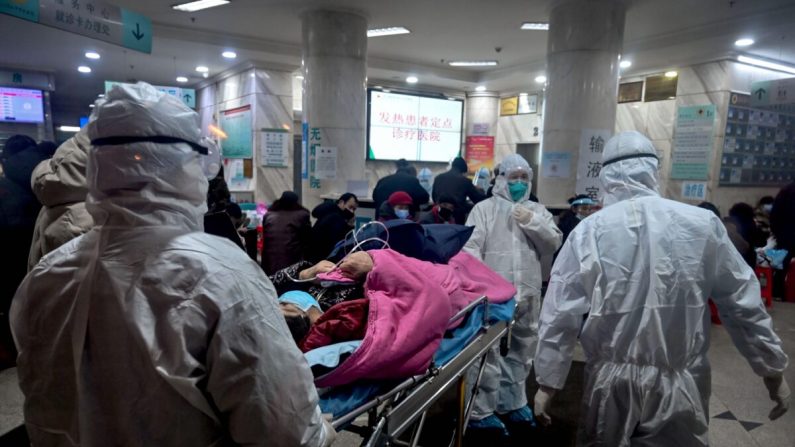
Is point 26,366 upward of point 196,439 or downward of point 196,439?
upward

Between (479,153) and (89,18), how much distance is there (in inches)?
286

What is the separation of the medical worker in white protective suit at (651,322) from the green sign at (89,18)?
3.61m

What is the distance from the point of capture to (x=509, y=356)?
2.81 meters

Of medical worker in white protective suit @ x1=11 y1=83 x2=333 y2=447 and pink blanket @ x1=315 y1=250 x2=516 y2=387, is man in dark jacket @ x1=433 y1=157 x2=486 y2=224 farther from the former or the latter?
medical worker in white protective suit @ x1=11 y1=83 x2=333 y2=447

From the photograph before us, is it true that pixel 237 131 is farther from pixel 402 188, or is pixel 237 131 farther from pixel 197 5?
pixel 402 188

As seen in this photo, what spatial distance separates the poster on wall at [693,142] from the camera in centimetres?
658

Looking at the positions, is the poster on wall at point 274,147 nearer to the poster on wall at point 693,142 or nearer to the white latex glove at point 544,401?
the poster on wall at point 693,142

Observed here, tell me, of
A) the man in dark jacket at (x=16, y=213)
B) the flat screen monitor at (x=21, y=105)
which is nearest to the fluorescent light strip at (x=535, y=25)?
the man in dark jacket at (x=16, y=213)

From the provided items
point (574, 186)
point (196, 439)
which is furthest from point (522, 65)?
point (196, 439)

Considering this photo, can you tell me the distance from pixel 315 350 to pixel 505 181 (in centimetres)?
195

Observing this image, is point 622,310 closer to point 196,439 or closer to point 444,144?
point 196,439

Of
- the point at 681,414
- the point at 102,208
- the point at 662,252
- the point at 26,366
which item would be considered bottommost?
the point at 681,414

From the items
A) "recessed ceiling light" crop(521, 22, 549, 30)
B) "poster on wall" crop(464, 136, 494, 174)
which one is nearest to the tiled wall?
"poster on wall" crop(464, 136, 494, 174)

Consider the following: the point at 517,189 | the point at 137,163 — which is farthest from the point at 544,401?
the point at 137,163
